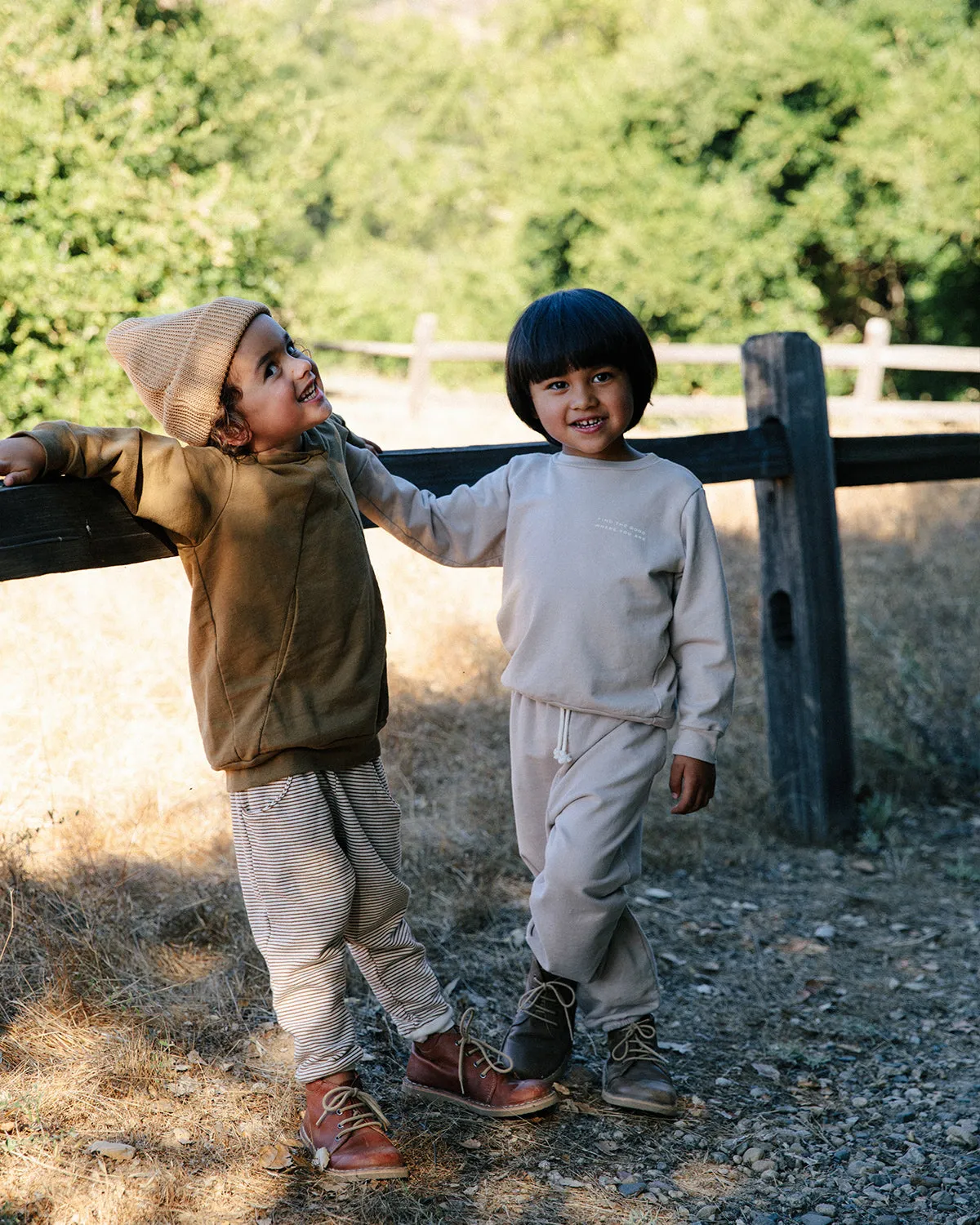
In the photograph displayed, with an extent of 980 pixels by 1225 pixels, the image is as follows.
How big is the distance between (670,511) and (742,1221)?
1324mm

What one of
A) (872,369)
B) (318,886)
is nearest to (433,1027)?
(318,886)

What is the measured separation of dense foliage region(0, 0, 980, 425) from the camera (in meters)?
7.87

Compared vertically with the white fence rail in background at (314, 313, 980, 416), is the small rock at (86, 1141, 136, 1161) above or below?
below

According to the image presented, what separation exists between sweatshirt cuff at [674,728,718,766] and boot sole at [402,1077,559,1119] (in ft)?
2.51

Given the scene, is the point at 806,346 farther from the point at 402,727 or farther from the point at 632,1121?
the point at 632,1121

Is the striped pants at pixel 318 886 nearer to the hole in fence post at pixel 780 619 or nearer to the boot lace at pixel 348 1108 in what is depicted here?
the boot lace at pixel 348 1108

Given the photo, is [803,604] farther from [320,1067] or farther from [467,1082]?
[320,1067]

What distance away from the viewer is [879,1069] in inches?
114

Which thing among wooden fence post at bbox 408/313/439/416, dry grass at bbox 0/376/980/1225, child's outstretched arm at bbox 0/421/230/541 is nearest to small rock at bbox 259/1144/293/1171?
dry grass at bbox 0/376/980/1225

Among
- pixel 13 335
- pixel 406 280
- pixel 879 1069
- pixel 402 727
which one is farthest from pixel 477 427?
pixel 406 280

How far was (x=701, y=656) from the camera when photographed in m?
2.40

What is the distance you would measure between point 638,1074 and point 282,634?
1.24m

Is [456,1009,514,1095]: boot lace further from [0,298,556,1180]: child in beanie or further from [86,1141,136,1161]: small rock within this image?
[86,1141,136,1161]: small rock

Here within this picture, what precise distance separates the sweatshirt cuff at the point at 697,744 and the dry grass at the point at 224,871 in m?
0.80
